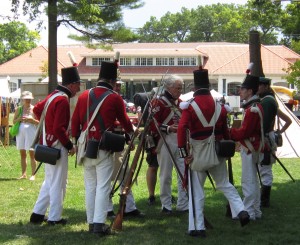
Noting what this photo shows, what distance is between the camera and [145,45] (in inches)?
2773

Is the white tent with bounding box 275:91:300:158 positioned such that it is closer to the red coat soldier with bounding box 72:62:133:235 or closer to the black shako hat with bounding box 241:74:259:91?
the black shako hat with bounding box 241:74:259:91

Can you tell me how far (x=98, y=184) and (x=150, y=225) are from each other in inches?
40.6

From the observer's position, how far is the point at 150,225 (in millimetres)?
7668

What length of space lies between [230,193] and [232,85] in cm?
5350

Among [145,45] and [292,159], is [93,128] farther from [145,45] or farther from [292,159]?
[145,45]

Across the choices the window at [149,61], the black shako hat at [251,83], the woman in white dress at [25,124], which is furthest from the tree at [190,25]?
the black shako hat at [251,83]

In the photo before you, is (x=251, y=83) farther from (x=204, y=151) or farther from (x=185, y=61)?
(x=185, y=61)

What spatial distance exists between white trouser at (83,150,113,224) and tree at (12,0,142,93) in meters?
13.8

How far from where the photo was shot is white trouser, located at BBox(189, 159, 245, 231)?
697 cm

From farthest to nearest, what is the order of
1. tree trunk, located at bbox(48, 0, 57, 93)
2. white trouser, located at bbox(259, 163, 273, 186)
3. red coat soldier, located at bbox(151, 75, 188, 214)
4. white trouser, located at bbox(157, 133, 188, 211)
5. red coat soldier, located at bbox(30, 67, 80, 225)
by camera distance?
1. tree trunk, located at bbox(48, 0, 57, 93)
2. white trouser, located at bbox(259, 163, 273, 186)
3. white trouser, located at bbox(157, 133, 188, 211)
4. red coat soldier, located at bbox(151, 75, 188, 214)
5. red coat soldier, located at bbox(30, 67, 80, 225)

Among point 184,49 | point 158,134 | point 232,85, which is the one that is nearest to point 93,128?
point 158,134

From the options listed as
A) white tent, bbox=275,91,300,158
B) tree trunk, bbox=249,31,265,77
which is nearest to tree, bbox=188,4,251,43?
tree trunk, bbox=249,31,265,77

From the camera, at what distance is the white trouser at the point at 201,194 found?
22.9 feet

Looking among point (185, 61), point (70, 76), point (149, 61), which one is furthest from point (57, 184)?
point (149, 61)
